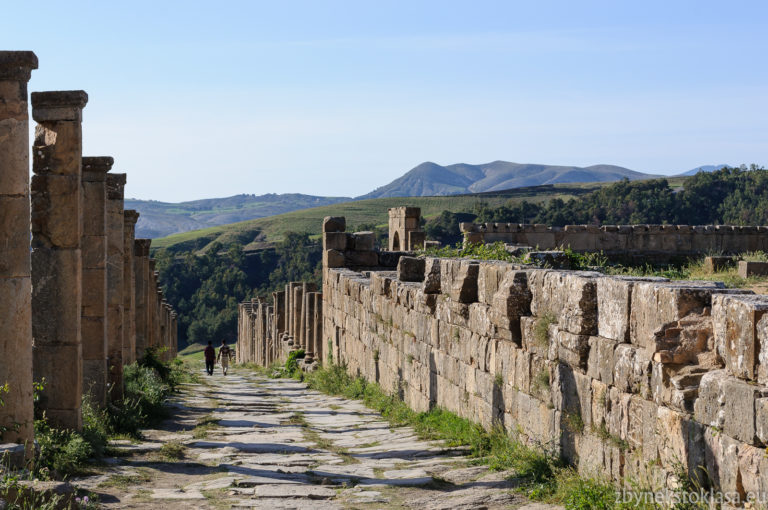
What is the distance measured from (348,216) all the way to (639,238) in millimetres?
94159

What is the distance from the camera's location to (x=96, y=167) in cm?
1175

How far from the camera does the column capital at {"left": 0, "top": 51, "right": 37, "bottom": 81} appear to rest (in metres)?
7.96

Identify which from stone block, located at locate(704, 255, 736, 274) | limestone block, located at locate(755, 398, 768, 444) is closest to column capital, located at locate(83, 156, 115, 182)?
limestone block, located at locate(755, 398, 768, 444)

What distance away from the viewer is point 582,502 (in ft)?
20.1

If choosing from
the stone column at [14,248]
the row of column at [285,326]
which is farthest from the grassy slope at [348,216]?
the stone column at [14,248]

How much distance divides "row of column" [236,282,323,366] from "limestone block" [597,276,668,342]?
57.9 ft

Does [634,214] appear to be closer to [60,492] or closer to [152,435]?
[152,435]

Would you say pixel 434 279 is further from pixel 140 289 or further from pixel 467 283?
pixel 140 289

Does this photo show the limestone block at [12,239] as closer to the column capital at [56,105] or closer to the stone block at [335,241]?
the column capital at [56,105]

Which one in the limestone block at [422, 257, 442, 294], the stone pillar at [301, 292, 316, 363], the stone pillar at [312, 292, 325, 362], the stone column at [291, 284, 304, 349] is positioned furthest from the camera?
the stone column at [291, 284, 304, 349]

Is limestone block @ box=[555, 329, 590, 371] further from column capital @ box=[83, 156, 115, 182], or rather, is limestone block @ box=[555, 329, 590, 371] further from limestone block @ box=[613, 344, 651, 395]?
column capital @ box=[83, 156, 115, 182]

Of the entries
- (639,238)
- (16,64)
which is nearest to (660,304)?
(16,64)

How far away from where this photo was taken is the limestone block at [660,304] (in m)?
5.69

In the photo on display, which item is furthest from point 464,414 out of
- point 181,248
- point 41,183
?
point 181,248
